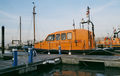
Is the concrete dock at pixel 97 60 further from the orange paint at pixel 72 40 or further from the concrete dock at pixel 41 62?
the orange paint at pixel 72 40

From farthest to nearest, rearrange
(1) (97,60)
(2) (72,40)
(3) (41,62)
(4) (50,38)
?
(4) (50,38) → (2) (72,40) → (1) (97,60) → (3) (41,62)

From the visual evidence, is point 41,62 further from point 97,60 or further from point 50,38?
point 50,38

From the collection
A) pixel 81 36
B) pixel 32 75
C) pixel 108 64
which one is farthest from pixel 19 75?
pixel 81 36

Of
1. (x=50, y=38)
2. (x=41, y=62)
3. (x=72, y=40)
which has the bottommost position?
(x=41, y=62)

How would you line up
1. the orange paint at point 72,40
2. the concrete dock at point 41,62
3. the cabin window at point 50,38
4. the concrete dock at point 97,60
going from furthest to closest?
1. the cabin window at point 50,38
2. the orange paint at point 72,40
3. the concrete dock at point 97,60
4. the concrete dock at point 41,62

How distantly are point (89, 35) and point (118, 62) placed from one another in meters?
4.34

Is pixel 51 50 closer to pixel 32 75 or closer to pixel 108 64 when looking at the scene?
pixel 32 75

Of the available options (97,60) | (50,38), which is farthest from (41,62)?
(50,38)

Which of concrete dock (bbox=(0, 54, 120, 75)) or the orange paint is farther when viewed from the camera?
the orange paint

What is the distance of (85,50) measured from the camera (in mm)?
9609

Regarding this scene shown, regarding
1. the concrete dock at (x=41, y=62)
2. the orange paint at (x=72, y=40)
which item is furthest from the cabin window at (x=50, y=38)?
the concrete dock at (x=41, y=62)

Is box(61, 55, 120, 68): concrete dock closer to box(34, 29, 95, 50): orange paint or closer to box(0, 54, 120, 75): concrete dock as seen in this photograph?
box(0, 54, 120, 75): concrete dock

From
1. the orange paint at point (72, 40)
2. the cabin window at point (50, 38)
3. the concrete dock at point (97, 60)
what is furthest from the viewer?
the cabin window at point (50, 38)

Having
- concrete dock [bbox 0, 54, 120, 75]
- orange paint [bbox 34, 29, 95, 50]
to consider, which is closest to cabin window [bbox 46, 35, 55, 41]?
orange paint [bbox 34, 29, 95, 50]
